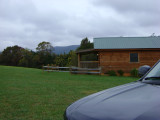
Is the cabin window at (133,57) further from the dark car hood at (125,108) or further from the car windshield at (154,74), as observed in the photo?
the dark car hood at (125,108)

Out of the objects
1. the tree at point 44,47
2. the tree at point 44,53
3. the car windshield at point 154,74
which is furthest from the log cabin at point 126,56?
the tree at point 44,47

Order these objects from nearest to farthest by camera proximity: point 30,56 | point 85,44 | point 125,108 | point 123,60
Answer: point 125,108
point 123,60
point 85,44
point 30,56

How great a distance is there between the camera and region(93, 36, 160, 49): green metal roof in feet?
67.4

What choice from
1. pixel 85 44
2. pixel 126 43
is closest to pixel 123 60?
pixel 126 43

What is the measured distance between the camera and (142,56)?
20156 millimetres

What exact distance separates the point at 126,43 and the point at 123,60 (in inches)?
107

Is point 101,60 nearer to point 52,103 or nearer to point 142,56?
point 142,56

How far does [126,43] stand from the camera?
21750mm

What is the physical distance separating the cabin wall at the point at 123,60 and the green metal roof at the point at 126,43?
0.72 meters

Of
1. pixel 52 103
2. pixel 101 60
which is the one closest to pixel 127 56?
pixel 101 60

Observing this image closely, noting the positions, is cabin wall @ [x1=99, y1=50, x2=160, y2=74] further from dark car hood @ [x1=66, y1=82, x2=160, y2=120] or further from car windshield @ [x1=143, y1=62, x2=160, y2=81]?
dark car hood @ [x1=66, y1=82, x2=160, y2=120]

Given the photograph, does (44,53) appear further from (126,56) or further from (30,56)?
(126,56)

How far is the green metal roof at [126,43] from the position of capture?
20531 millimetres

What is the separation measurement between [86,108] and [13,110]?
430 cm
